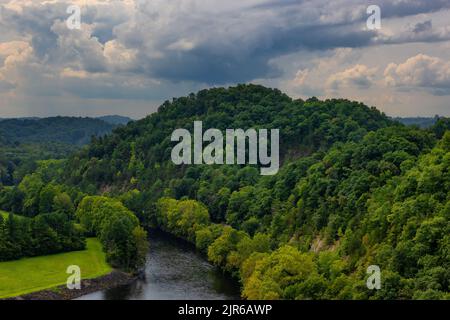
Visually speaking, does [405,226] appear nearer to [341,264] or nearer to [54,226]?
[341,264]

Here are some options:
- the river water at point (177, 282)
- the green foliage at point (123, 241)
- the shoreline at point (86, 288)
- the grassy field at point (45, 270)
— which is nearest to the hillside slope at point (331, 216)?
the river water at point (177, 282)

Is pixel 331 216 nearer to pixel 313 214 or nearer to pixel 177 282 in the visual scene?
pixel 313 214

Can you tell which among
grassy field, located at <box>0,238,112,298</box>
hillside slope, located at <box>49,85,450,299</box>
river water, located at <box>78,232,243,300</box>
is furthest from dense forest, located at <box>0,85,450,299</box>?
grassy field, located at <box>0,238,112,298</box>

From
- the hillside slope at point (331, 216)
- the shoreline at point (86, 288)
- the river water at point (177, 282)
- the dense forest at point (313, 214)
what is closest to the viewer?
the hillside slope at point (331, 216)

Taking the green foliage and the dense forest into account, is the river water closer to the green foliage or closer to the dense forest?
the dense forest

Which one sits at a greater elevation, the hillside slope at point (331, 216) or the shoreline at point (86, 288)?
the hillside slope at point (331, 216)

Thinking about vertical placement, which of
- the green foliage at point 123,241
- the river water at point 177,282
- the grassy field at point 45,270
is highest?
the green foliage at point 123,241

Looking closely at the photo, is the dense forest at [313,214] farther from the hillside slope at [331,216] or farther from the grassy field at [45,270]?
the grassy field at [45,270]

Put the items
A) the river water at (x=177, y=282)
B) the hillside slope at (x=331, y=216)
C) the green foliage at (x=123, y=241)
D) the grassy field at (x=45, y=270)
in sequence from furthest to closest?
the green foliage at (x=123, y=241)
the river water at (x=177, y=282)
the grassy field at (x=45, y=270)
the hillside slope at (x=331, y=216)
